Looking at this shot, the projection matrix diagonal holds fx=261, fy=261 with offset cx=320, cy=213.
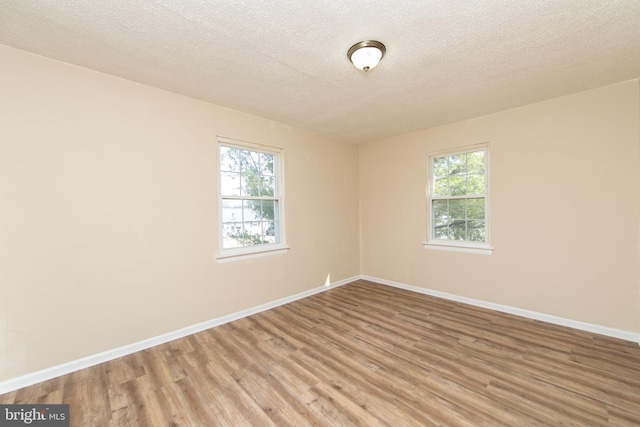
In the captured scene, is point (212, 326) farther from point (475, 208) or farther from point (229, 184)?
point (475, 208)

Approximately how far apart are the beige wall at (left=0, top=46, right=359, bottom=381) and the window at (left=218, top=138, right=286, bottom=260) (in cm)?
15

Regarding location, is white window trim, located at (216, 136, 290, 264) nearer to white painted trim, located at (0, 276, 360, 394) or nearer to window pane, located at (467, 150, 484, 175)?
white painted trim, located at (0, 276, 360, 394)

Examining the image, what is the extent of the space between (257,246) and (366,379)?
6.99 ft

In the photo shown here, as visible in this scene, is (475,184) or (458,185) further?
(458,185)

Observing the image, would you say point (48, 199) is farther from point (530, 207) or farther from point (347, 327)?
point (530, 207)

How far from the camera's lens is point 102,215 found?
2.40 metres

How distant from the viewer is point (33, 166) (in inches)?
83.0

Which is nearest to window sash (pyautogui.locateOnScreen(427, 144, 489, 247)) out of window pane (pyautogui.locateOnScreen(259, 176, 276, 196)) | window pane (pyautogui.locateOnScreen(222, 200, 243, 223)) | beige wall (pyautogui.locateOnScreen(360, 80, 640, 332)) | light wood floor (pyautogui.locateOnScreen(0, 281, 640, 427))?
beige wall (pyautogui.locateOnScreen(360, 80, 640, 332))

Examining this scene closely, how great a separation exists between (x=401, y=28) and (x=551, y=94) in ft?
7.42

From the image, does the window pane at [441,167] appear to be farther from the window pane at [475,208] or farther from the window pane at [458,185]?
the window pane at [475,208]

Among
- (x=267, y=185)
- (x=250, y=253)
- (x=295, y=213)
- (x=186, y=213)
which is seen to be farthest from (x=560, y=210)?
(x=186, y=213)

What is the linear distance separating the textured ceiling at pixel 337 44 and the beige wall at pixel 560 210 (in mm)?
342

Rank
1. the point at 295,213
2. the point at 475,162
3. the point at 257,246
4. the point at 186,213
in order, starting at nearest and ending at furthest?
the point at 186,213 < the point at 257,246 < the point at 475,162 < the point at 295,213

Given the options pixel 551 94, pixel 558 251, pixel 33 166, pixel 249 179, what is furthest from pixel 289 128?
pixel 558 251
